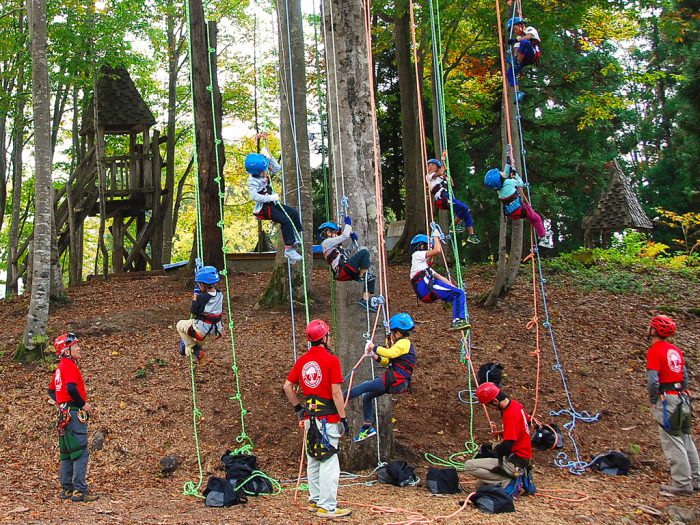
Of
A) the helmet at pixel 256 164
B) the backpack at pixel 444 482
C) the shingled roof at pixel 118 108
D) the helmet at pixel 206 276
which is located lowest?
the backpack at pixel 444 482

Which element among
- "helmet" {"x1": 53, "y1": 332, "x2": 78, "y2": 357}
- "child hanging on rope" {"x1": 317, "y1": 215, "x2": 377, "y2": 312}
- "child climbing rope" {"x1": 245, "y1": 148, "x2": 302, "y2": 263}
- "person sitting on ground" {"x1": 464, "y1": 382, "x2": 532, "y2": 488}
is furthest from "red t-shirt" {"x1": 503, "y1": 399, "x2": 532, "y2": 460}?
"helmet" {"x1": 53, "y1": 332, "x2": 78, "y2": 357}

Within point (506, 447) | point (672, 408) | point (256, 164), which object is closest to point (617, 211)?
point (672, 408)

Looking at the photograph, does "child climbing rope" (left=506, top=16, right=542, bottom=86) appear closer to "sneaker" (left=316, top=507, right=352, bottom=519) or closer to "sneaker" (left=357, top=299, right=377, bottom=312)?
"sneaker" (left=357, top=299, right=377, bottom=312)

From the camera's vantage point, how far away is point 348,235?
752cm

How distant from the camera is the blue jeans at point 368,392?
7.36 m

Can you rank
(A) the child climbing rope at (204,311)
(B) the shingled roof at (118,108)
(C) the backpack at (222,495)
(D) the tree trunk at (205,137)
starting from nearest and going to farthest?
(C) the backpack at (222,495), (A) the child climbing rope at (204,311), (D) the tree trunk at (205,137), (B) the shingled roof at (118,108)

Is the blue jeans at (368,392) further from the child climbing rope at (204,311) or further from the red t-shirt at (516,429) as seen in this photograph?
the child climbing rope at (204,311)

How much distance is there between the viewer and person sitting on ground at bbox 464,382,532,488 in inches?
248

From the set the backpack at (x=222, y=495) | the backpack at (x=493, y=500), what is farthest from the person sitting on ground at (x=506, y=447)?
the backpack at (x=222, y=495)

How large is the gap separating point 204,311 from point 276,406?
9.27 ft

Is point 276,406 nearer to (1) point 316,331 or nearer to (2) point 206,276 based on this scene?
(2) point 206,276

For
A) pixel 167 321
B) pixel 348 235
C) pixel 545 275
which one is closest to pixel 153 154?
pixel 167 321

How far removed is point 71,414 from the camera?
6.67 m

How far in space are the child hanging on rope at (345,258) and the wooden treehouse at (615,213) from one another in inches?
557
